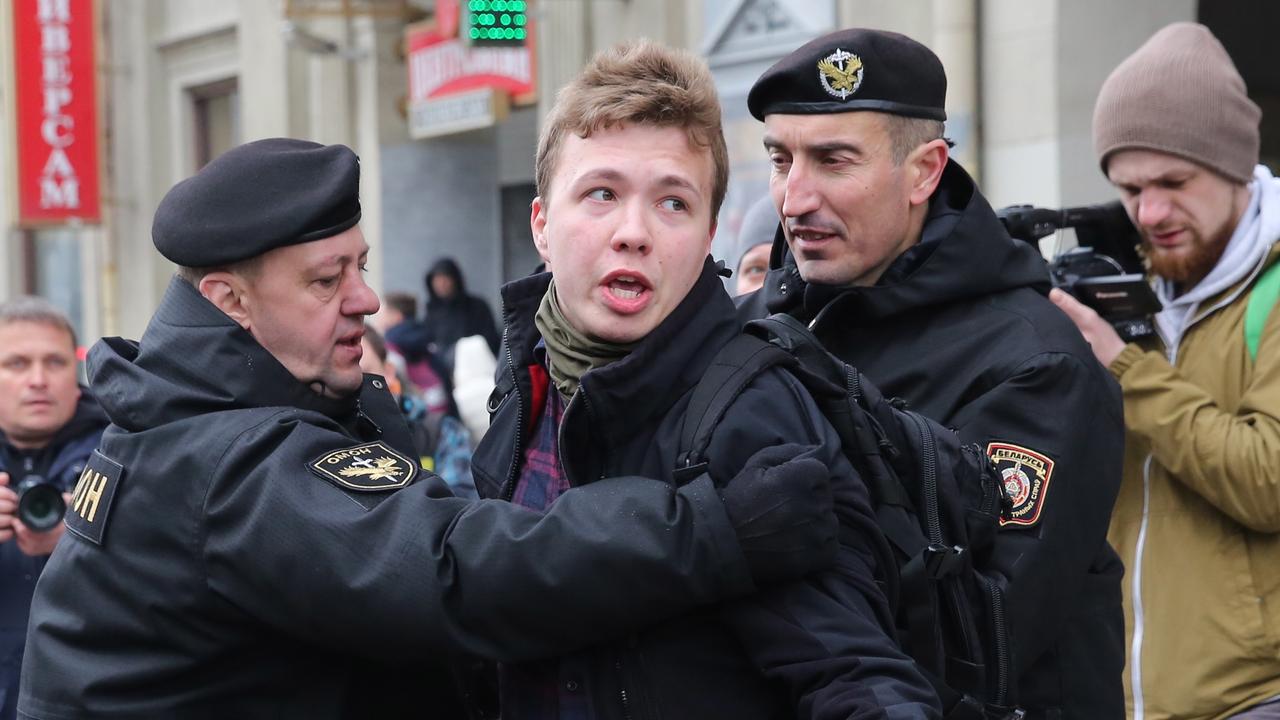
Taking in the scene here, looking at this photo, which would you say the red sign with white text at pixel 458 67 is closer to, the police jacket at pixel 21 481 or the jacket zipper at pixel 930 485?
the police jacket at pixel 21 481

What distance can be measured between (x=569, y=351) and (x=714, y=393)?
0.27 meters

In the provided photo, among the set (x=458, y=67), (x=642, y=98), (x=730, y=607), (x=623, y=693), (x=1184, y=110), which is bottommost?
(x=623, y=693)

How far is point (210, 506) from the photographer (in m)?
2.31

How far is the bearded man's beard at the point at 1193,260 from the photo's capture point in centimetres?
389

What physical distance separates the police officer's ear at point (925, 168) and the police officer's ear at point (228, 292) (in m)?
1.27

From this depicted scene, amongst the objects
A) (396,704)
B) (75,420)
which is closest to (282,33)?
(75,420)

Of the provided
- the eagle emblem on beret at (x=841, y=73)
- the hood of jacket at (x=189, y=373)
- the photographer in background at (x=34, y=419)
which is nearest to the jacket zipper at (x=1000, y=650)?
the eagle emblem on beret at (x=841, y=73)

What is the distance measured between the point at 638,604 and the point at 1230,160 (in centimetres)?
240

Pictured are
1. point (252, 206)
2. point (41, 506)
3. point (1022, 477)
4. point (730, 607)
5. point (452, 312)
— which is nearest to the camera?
point (730, 607)

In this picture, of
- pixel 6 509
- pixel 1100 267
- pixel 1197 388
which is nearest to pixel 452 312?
pixel 6 509

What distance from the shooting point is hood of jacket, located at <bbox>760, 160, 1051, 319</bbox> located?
2973mm

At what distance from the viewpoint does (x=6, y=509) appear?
439 cm

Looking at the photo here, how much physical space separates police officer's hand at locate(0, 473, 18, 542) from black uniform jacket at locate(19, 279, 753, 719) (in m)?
1.98

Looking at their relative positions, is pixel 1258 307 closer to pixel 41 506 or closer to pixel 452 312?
pixel 41 506
